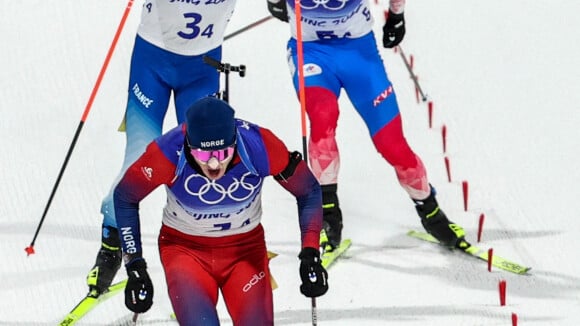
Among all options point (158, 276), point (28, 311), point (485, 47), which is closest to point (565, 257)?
point (158, 276)

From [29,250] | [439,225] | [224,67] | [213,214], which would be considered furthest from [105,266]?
[439,225]

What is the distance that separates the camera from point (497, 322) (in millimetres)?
6574

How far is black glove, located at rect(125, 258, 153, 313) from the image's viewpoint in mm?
5219

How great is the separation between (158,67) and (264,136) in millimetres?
1473

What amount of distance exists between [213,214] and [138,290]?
1.50ft

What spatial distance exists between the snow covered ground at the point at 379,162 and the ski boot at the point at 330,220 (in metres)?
0.15

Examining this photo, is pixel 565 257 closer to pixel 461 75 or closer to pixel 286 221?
pixel 286 221

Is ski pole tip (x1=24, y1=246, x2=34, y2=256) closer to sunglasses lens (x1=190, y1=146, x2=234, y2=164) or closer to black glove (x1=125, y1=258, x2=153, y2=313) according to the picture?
black glove (x1=125, y1=258, x2=153, y2=313)

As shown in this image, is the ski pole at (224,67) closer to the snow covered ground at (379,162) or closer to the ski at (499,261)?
the snow covered ground at (379,162)

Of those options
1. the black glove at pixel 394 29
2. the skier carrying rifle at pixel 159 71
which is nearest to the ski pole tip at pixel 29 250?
the skier carrying rifle at pixel 159 71

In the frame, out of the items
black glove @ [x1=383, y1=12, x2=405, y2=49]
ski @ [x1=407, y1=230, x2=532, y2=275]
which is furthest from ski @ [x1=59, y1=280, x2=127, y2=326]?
black glove @ [x1=383, y1=12, x2=405, y2=49]

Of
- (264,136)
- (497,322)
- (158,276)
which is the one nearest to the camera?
(264,136)

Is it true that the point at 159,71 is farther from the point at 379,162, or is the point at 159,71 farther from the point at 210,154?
the point at 379,162

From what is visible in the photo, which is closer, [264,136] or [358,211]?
[264,136]
